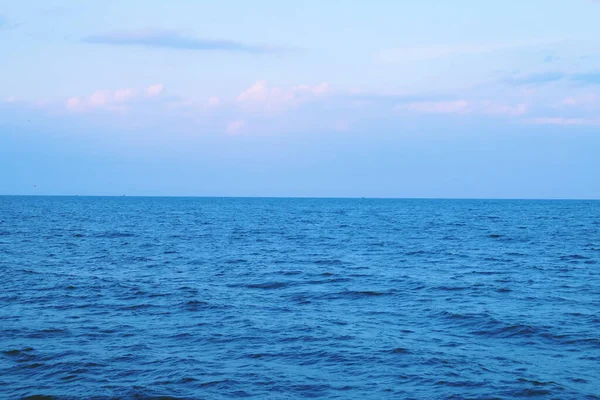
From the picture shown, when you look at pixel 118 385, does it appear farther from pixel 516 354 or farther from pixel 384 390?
pixel 516 354

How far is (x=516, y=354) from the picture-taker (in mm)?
17844

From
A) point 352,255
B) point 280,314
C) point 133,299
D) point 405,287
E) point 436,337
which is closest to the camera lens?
point 436,337

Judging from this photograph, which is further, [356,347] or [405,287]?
[405,287]

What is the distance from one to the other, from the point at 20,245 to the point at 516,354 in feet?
136

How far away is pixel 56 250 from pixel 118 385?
107 feet

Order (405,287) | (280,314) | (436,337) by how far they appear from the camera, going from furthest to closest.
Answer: (405,287), (280,314), (436,337)

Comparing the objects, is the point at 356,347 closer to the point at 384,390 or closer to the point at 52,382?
the point at 384,390

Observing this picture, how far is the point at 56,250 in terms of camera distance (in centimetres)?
4456

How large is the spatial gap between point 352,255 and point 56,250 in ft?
A: 73.8

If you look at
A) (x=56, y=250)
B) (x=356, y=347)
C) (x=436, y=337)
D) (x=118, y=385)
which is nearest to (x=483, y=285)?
(x=436, y=337)

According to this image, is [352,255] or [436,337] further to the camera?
[352,255]

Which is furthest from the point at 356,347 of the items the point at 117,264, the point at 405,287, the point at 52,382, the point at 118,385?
the point at 117,264

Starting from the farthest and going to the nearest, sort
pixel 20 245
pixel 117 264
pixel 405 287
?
pixel 20 245 → pixel 117 264 → pixel 405 287

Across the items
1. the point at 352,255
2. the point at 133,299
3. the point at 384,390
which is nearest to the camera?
the point at 384,390
